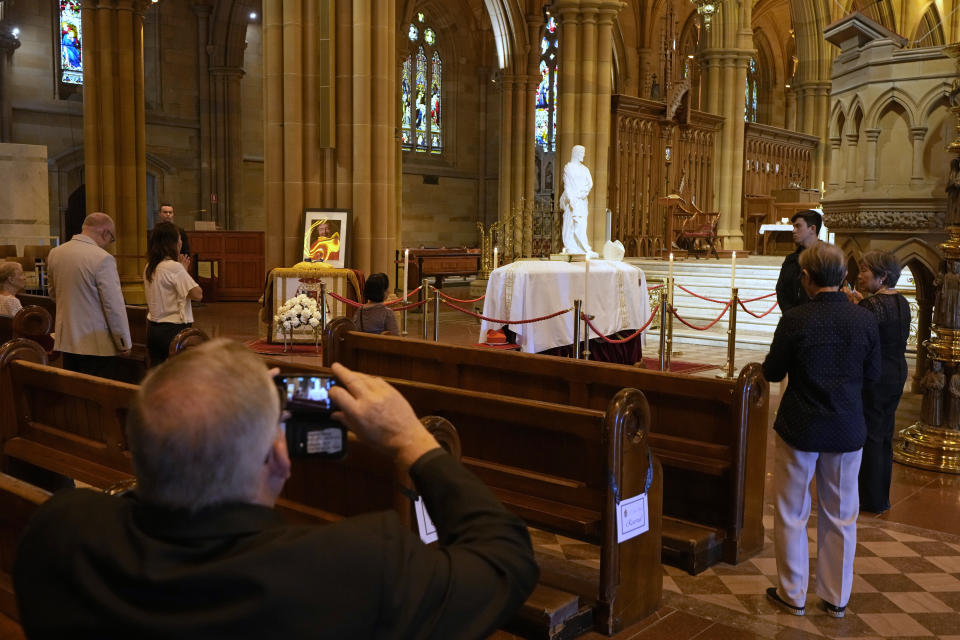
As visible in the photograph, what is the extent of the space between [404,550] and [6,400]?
3724mm

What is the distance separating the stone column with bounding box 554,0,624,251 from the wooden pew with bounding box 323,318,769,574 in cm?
1095

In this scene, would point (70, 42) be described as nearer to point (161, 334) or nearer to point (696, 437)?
point (161, 334)

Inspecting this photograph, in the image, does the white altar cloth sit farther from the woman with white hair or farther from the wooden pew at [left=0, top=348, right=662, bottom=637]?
the wooden pew at [left=0, top=348, right=662, bottom=637]

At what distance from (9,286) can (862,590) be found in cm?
634

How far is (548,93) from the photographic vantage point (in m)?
28.8

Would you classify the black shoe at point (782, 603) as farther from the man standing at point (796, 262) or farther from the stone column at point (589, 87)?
the stone column at point (589, 87)

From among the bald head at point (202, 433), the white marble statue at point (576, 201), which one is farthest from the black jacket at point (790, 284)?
the bald head at point (202, 433)

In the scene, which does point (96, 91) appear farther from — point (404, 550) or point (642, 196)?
point (404, 550)

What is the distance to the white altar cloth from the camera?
8.95 m

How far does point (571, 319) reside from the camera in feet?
30.9

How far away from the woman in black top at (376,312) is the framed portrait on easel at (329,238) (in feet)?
13.7

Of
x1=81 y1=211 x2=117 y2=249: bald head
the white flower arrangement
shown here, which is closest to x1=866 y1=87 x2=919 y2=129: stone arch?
x1=81 y1=211 x2=117 y2=249: bald head

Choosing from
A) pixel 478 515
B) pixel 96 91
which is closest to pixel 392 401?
pixel 478 515

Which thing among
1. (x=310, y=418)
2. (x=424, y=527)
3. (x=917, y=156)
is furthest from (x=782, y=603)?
(x=917, y=156)
